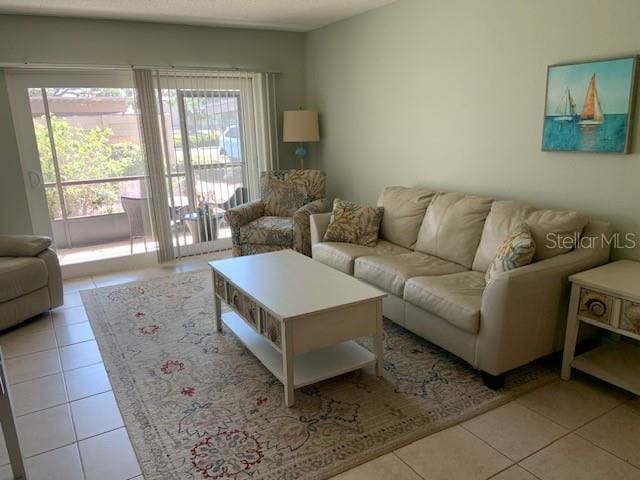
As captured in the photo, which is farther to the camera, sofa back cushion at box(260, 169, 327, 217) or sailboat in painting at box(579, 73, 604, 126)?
sofa back cushion at box(260, 169, 327, 217)

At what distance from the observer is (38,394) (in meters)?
2.51

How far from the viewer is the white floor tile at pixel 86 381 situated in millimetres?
2523

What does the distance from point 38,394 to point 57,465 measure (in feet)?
2.30

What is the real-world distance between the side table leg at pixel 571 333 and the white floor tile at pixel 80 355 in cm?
275

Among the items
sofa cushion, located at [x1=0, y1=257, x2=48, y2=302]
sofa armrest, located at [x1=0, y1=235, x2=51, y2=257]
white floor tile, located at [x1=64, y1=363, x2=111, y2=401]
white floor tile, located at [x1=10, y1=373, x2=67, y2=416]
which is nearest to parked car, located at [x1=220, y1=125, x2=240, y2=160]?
sofa armrest, located at [x1=0, y1=235, x2=51, y2=257]

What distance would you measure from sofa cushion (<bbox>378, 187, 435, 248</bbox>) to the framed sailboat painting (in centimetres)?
100

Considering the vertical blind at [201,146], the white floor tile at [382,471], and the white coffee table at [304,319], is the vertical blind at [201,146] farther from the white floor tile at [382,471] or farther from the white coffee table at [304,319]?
the white floor tile at [382,471]

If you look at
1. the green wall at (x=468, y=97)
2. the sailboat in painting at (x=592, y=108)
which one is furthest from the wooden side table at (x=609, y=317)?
the sailboat in painting at (x=592, y=108)

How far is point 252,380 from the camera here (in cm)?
258

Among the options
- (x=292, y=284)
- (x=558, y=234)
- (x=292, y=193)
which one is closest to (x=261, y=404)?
(x=292, y=284)

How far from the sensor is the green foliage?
4.32m

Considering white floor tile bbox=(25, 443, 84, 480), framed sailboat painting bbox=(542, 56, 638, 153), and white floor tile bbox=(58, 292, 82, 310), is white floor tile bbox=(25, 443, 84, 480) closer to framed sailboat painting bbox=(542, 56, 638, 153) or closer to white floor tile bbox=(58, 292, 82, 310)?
white floor tile bbox=(58, 292, 82, 310)

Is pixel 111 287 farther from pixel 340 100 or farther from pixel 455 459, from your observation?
pixel 455 459
